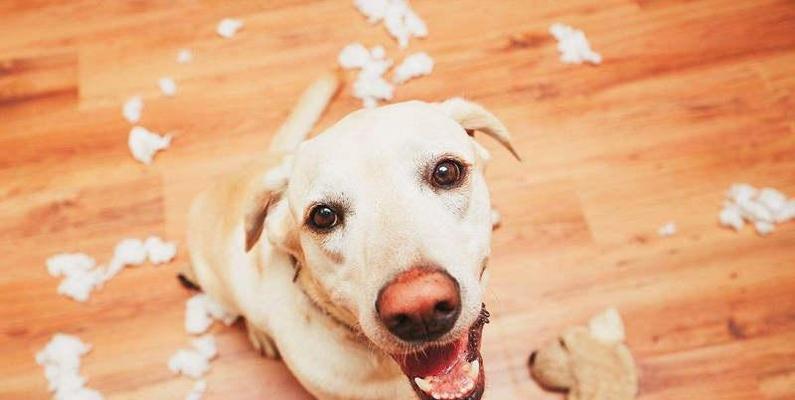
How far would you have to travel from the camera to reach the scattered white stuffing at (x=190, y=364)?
249cm

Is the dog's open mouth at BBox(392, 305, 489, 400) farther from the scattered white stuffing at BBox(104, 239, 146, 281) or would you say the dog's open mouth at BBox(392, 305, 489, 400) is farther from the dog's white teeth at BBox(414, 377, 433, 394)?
the scattered white stuffing at BBox(104, 239, 146, 281)

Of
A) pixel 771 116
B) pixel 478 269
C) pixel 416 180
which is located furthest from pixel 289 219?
pixel 771 116

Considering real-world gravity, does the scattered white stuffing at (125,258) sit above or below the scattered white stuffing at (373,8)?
below

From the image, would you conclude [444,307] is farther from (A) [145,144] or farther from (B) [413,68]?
(A) [145,144]

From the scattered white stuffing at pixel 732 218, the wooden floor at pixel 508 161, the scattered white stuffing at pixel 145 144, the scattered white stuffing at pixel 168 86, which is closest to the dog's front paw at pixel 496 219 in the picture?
the wooden floor at pixel 508 161

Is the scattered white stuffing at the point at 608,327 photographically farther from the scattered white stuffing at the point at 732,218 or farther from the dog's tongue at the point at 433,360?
the dog's tongue at the point at 433,360

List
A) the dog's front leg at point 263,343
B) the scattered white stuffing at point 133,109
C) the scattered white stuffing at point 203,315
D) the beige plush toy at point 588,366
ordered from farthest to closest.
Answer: the scattered white stuffing at point 133,109 → the scattered white stuffing at point 203,315 → the dog's front leg at point 263,343 → the beige plush toy at point 588,366

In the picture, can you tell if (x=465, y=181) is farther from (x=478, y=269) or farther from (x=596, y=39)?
(x=596, y=39)

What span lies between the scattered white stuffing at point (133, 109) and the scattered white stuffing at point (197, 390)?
1.21 meters

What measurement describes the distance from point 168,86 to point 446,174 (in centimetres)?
190

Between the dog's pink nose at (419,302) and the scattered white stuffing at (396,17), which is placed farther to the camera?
the scattered white stuffing at (396,17)

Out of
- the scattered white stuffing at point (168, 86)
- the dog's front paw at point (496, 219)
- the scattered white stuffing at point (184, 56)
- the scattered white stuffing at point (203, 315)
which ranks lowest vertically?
the scattered white stuffing at point (203, 315)

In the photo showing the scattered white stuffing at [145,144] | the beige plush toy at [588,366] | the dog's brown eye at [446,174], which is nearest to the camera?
the dog's brown eye at [446,174]

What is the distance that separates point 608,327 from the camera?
2465mm
